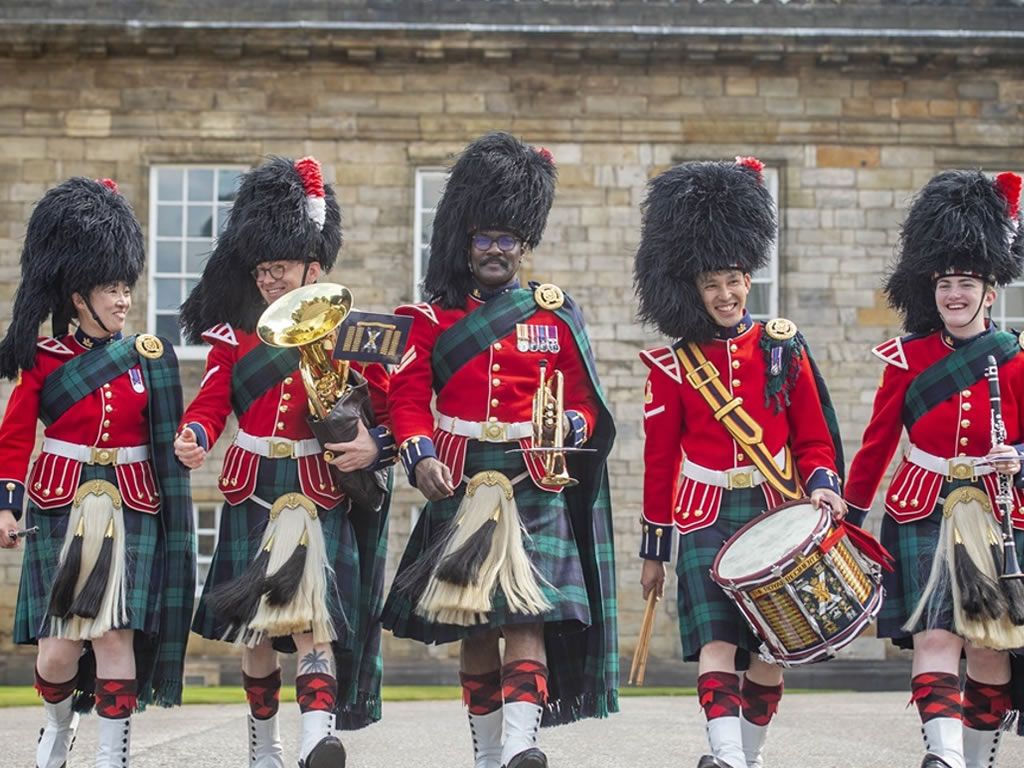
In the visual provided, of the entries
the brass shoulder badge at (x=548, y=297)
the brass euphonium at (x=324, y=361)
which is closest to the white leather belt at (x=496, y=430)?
the brass euphonium at (x=324, y=361)

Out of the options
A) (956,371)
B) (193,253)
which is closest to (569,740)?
(956,371)

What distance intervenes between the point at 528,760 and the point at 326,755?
2.36 feet

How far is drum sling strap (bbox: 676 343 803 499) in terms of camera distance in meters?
7.28

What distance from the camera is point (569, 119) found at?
1812cm

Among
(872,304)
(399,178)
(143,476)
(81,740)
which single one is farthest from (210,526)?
(143,476)

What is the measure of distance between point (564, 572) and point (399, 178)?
11239mm

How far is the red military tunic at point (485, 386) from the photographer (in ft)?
23.9

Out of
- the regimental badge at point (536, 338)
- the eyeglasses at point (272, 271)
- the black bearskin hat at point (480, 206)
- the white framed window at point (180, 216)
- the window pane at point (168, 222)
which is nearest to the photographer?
the regimental badge at point (536, 338)

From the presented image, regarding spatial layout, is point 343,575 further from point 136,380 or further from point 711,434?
point 711,434

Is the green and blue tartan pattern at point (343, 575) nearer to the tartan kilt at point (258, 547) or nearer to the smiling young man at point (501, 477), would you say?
the tartan kilt at point (258, 547)

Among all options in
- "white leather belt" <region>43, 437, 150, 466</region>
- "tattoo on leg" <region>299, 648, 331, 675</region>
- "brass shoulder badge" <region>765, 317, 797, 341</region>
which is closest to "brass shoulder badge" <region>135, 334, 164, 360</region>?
"white leather belt" <region>43, 437, 150, 466</region>

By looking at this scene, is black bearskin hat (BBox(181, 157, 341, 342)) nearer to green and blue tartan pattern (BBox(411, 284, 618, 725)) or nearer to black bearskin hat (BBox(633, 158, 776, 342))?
green and blue tartan pattern (BBox(411, 284, 618, 725))

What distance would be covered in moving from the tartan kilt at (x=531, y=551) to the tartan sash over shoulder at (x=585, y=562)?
135 mm

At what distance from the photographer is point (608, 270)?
712 inches
